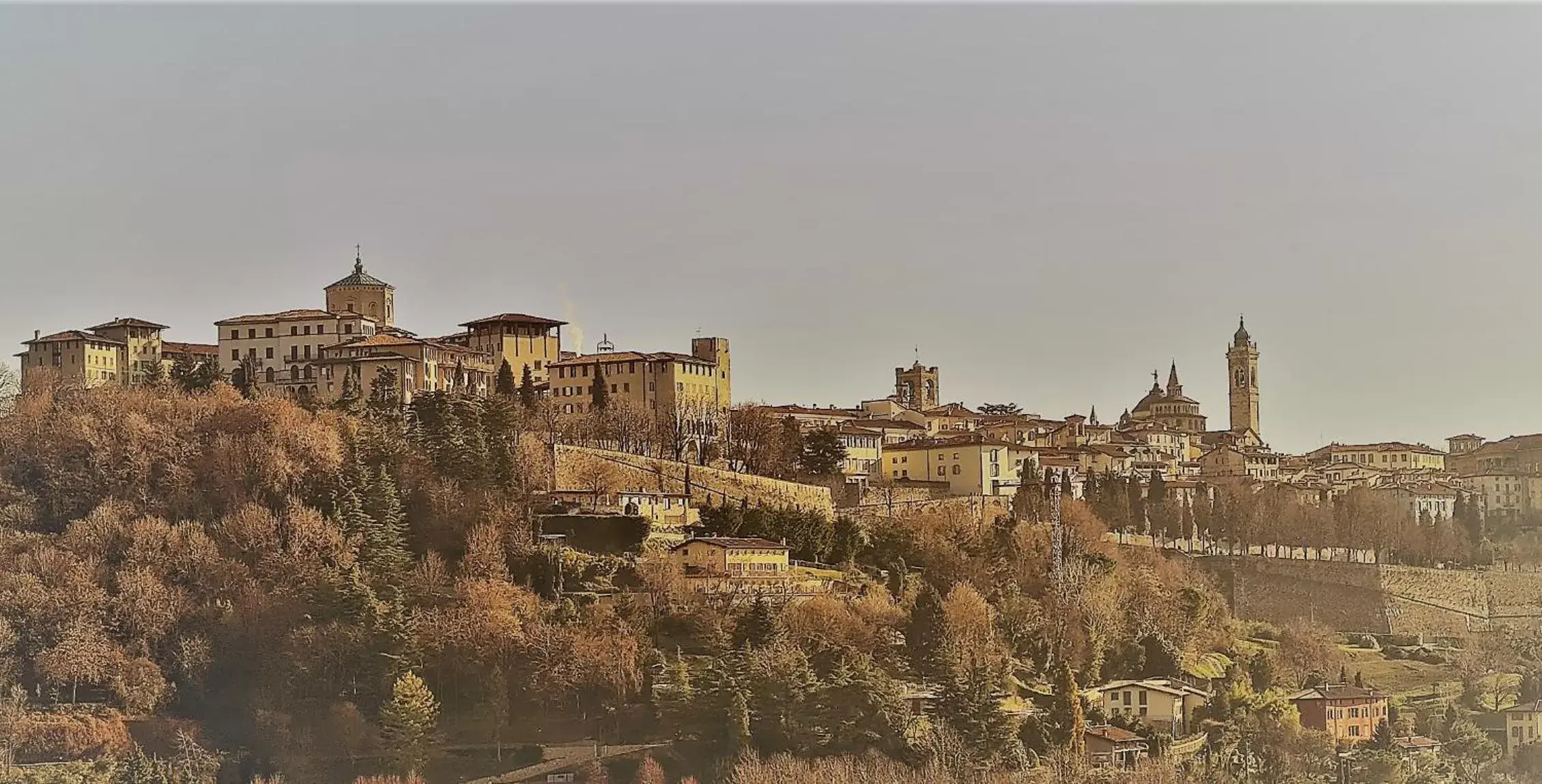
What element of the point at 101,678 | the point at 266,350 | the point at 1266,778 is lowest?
the point at 1266,778

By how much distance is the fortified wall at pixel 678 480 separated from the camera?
81.6 feet

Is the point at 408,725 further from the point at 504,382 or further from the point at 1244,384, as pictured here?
the point at 1244,384

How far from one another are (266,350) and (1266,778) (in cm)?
1441

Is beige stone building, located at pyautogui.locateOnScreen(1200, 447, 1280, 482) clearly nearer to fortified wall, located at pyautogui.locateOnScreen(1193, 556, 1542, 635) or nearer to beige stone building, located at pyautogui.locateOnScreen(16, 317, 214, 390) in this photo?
fortified wall, located at pyautogui.locateOnScreen(1193, 556, 1542, 635)

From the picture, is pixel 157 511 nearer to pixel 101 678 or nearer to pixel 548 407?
pixel 101 678

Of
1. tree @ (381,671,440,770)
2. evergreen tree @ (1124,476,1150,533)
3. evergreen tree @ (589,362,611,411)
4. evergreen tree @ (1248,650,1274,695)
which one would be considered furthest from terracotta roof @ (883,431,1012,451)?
tree @ (381,671,440,770)

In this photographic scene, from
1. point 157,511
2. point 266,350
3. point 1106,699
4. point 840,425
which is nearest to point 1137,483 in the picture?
point 840,425

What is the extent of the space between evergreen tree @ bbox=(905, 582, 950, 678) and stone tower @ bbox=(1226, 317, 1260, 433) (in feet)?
70.0

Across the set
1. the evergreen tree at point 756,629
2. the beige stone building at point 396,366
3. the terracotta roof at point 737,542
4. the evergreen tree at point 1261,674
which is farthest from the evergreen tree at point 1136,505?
the evergreen tree at point 756,629

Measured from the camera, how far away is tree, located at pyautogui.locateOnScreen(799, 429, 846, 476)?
29.0 metres

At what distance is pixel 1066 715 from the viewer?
23062 millimetres

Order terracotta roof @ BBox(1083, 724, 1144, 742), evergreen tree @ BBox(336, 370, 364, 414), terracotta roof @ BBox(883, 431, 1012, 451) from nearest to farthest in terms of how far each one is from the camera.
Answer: terracotta roof @ BBox(1083, 724, 1144, 742) < evergreen tree @ BBox(336, 370, 364, 414) < terracotta roof @ BBox(883, 431, 1012, 451)

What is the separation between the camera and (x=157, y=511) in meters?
23.6

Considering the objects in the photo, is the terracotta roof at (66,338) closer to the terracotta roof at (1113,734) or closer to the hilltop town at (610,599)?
the hilltop town at (610,599)
